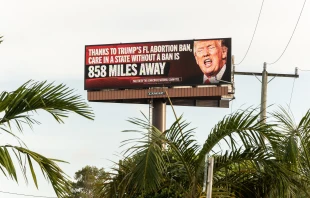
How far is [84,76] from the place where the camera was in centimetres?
5744

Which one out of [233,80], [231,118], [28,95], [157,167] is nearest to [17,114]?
[28,95]

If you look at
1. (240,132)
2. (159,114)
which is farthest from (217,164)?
(159,114)

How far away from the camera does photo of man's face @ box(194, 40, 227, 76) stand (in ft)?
180

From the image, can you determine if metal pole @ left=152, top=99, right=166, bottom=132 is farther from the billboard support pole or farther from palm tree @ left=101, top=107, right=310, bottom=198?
palm tree @ left=101, top=107, right=310, bottom=198

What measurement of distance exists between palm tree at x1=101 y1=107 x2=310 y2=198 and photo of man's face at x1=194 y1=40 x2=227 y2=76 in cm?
3964

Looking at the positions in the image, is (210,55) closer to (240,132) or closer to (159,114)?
(159,114)

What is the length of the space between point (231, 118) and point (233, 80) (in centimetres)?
4036

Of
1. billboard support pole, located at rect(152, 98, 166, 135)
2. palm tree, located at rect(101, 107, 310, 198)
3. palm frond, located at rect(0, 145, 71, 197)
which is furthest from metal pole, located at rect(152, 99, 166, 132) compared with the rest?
palm frond, located at rect(0, 145, 71, 197)

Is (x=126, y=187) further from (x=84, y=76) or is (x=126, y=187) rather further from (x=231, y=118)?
(x=84, y=76)

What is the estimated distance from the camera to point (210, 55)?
5522cm

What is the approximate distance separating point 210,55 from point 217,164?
40779 mm

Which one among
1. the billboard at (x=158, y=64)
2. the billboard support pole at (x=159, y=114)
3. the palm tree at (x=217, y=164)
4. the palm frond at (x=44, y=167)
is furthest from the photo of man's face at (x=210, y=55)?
the palm frond at (x=44, y=167)

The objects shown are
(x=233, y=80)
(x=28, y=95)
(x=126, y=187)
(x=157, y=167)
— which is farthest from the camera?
(x=233, y=80)

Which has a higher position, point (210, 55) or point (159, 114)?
point (210, 55)
